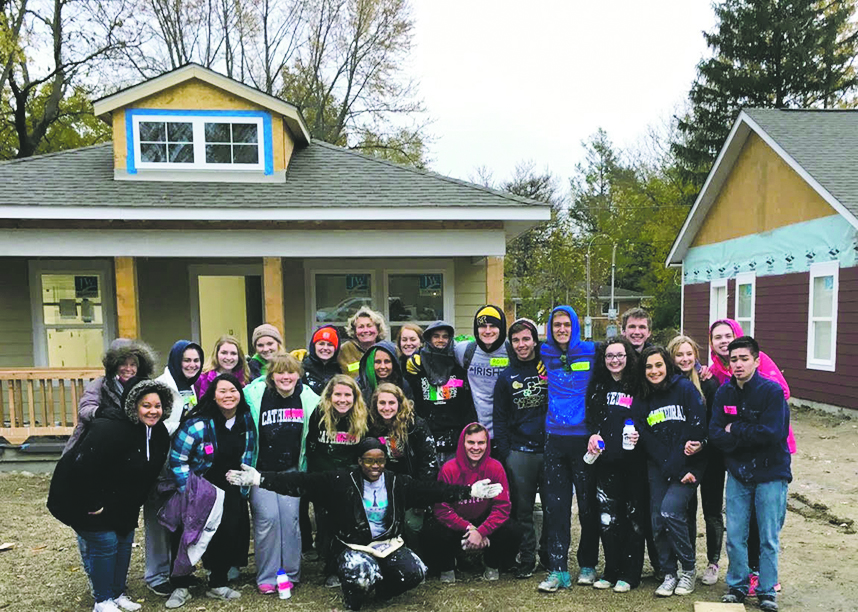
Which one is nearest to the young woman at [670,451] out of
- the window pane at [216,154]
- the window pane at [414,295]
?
the window pane at [414,295]

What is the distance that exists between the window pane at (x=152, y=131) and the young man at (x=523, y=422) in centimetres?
773

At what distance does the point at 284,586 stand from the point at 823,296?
10.8 m

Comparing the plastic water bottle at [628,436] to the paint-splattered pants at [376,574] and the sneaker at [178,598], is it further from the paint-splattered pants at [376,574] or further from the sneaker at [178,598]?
the sneaker at [178,598]

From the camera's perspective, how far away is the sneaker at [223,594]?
146 inches

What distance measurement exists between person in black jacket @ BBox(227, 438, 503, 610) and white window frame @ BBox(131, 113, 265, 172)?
6.81 meters

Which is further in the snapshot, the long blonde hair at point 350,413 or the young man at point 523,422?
the young man at point 523,422

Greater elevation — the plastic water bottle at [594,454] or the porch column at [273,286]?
the porch column at [273,286]

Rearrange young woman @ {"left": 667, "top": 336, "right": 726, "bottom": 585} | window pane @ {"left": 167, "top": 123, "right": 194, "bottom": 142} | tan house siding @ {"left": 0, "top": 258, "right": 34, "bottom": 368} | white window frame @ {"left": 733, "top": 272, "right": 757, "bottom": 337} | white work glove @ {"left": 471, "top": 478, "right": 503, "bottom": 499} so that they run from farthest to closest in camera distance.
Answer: white window frame @ {"left": 733, "top": 272, "right": 757, "bottom": 337} → window pane @ {"left": 167, "top": 123, "right": 194, "bottom": 142} → tan house siding @ {"left": 0, "top": 258, "right": 34, "bottom": 368} → young woman @ {"left": 667, "top": 336, "right": 726, "bottom": 585} → white work glove @ {"left": 471, "top": 478, "right": 503, "bottom": 499}

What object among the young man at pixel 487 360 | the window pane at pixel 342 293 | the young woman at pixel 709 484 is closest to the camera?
the young woman at pixel 709 484

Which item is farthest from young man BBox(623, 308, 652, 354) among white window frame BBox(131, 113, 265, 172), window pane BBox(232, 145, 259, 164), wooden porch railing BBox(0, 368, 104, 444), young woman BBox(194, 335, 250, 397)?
window pane BBox(232, 145, 259, 164)

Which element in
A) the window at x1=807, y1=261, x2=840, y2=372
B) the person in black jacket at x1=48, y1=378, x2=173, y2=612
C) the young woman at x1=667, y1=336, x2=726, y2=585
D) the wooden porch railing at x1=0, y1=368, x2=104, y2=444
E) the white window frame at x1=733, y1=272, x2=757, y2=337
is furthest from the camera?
the white window frame at x1=733, y1=272, x2=757, y2=337

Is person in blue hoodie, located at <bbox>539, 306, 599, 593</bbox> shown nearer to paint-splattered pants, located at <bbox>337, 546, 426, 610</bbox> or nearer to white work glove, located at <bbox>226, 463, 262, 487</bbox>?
paint-splattered pants, located at <bbox>337, 546, 426, 610</bbox>

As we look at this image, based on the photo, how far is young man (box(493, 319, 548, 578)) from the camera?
3900mm

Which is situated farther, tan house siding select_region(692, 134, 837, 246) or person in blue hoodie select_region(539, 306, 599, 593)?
tan house siding select_region(692, 134, 837, 246)
